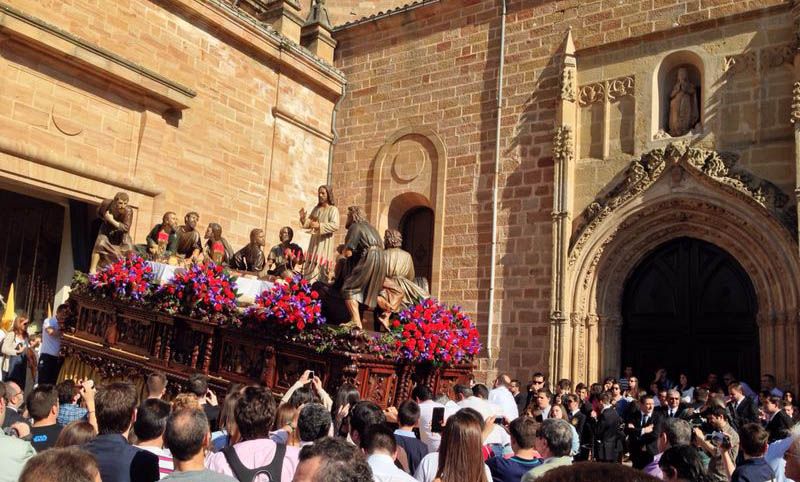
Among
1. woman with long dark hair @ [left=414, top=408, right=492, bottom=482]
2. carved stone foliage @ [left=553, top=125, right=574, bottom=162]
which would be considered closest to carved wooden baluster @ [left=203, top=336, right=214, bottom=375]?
woman with long dark hair @ [left=414, top=408, right=492, bottom=482]

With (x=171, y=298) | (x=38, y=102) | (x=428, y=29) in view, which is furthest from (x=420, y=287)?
(x=428, y=29)

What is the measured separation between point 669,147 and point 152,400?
11.8 meters

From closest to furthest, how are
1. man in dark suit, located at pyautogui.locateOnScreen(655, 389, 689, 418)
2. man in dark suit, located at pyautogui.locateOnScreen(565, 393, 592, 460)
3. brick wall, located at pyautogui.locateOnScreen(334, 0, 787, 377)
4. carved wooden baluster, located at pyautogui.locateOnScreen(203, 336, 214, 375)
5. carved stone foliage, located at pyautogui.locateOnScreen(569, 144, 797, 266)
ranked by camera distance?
carved wooden baluster, located at pyautogui.locateOnScreen(203, 336, 214, 375) < man in dark suit, located at pyautogui.locateOnScreen(655, 389, 689, 418) < man in dark suit, located at pyautogui.locateOnScreen(565, 393, 592, 460) < carved stone foliage, located at pyautogui.locateOnScreen(569, 144, 797, 266) < brick wall, located at pyautogui.locateOnScreen(334, 0, 787, 377)

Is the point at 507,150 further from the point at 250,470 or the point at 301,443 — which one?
the point at 250,470

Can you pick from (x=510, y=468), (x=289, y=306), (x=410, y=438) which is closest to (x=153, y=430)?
(x=410, y=438)

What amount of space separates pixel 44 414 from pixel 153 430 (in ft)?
3.99

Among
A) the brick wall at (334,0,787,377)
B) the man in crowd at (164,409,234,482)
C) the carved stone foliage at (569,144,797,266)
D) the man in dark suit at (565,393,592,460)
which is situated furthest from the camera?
the brick wall at (334,0,787,377)

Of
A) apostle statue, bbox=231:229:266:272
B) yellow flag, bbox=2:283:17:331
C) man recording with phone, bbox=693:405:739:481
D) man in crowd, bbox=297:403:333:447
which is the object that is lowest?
man recording with phone, bbox=693:405:739:481

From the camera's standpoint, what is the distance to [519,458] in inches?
180

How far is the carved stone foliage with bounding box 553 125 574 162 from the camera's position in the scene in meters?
14.8

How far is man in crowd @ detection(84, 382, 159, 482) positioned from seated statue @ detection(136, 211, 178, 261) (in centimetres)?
805

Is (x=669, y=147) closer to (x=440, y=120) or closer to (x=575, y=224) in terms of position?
(x=575, y=224)

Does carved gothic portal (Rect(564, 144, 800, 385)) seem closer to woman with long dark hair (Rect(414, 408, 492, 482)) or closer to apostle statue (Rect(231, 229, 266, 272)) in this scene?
apostle statue (Rect(231, 229, 266, 272))

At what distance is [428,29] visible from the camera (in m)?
17.8
